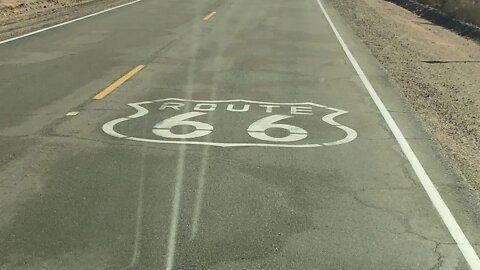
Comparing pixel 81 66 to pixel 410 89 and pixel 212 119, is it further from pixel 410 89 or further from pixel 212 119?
pixel 410 89

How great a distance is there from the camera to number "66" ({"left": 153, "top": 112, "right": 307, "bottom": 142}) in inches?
326

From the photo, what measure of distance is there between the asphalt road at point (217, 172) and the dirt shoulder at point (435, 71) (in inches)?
15.2

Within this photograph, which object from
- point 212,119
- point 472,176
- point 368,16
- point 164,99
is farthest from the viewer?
point 368,16

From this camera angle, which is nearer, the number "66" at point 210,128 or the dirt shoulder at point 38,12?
the number "66" at point 210,128

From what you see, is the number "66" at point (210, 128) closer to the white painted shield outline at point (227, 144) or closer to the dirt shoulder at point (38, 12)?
the white painted shield outline at point (227, 144)

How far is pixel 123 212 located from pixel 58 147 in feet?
7.56

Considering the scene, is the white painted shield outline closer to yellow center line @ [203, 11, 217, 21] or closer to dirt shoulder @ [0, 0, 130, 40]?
dirt shoulder @ [0, 0, 130, 40]

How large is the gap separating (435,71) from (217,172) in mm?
9156

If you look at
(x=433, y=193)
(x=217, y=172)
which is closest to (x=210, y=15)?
(x=217, y=172)

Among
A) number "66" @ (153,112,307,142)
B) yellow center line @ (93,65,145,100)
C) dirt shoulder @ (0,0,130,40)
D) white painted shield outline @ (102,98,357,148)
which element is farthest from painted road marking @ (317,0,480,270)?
dirt shoulder @ (0,0,130,40)

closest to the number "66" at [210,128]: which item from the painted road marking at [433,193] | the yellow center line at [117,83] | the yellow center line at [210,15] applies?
the painted road marking at [433,193]

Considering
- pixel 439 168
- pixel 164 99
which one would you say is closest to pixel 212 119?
pixel 164 99

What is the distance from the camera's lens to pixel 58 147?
7.70 m

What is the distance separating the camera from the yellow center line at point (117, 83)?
34.7ft
